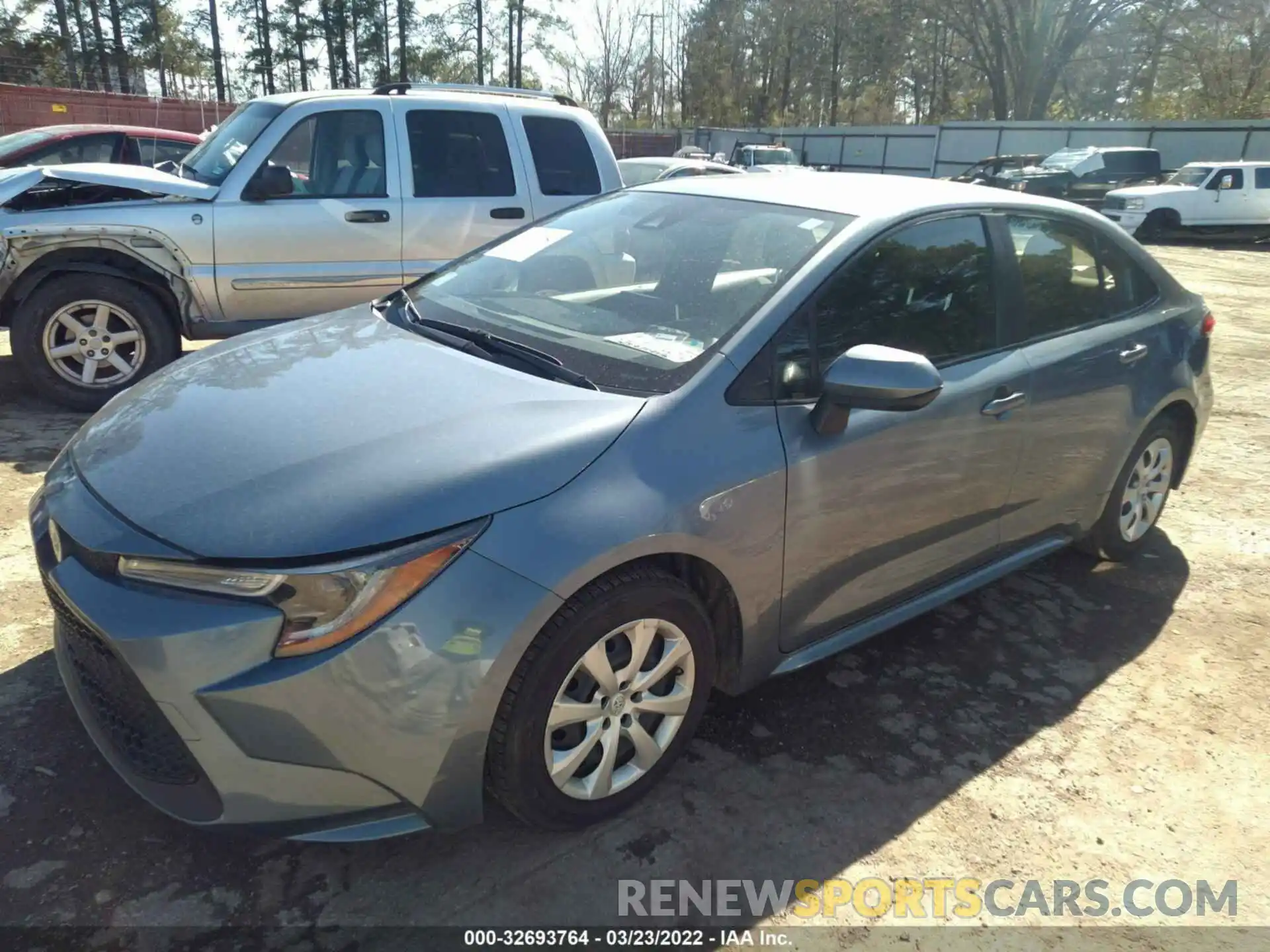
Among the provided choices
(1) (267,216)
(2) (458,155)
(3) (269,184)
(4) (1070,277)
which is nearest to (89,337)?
(1) (267,216)

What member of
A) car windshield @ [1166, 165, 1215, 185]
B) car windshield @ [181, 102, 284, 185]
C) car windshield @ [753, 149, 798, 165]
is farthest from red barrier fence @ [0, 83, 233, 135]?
car windshield @ [1166, 165, 1215, 185]

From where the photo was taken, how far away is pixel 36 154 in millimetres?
8789

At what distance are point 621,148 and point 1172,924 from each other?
39226 millimetres

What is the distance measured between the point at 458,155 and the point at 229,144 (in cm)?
150

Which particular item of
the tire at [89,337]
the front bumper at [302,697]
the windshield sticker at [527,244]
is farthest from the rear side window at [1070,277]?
the tire at [89,337]

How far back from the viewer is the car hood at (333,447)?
1.99 metres

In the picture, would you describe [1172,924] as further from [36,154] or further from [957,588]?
[36,154]

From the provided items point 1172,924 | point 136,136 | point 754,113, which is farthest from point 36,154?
point 754,113

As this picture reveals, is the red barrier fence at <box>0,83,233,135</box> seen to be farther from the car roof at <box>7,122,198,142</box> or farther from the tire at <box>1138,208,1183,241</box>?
the tire at <box>1138,208,1183,241</box>

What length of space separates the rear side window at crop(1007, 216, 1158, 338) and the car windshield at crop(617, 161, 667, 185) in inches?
368

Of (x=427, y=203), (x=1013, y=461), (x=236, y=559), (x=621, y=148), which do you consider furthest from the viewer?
(x=621, y=148)

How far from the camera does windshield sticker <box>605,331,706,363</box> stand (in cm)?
256

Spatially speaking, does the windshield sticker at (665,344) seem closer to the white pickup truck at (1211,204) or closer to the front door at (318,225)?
the front door at (318,225)

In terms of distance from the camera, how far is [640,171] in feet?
42.7
